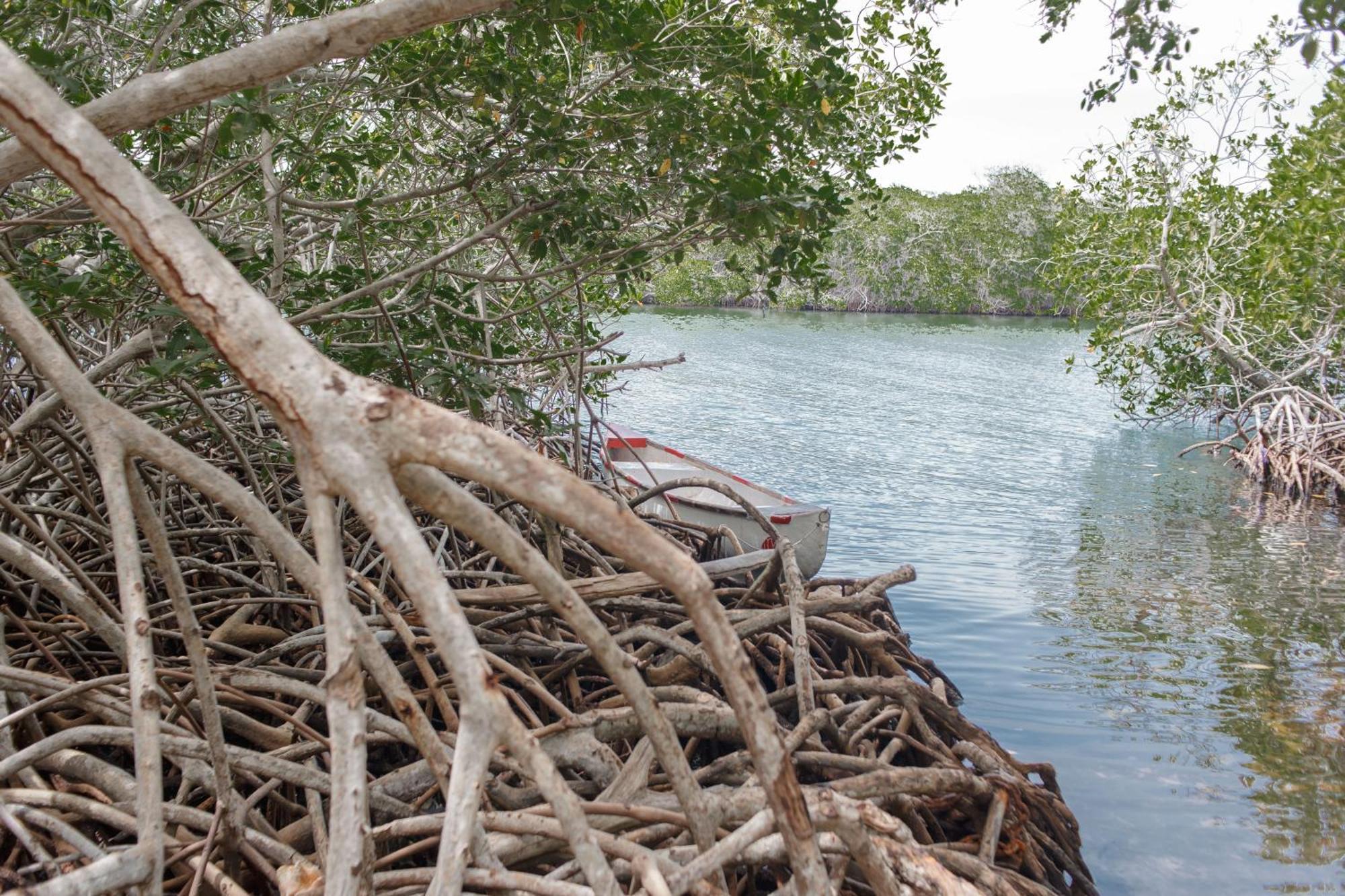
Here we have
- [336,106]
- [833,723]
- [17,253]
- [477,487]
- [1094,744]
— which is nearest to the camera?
[833,723]

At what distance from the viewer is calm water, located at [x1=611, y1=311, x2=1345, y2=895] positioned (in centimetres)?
549

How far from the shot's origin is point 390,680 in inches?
76.2

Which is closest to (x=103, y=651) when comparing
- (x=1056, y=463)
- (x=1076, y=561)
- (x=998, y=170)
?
(x=1076, y=561)

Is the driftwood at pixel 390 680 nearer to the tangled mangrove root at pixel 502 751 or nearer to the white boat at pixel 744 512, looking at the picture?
the tangled mangrove root at pixel 502 751

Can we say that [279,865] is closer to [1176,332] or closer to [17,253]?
[17,253]

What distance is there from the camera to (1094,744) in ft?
20.5

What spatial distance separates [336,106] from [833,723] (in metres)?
3.05

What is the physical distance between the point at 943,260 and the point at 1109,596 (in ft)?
132

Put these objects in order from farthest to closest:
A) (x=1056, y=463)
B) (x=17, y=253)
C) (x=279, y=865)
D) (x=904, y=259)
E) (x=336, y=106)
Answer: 1. (x=904, y=259)
2. (x=1056, y=463)
3. (x=336, y=106)
4. (x=17, y=253)
5. (x=279, y=865)

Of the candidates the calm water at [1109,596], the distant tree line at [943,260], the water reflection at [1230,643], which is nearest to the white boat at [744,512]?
the calm water at [1109,596]

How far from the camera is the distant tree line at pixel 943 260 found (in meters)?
46.2

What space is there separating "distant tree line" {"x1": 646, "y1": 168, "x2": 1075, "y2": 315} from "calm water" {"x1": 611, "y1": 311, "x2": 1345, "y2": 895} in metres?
25.4

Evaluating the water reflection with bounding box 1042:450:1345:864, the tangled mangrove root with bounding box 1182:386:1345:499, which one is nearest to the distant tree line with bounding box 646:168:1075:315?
the tangled mangrove root with bounding box 1182:386:1345:499

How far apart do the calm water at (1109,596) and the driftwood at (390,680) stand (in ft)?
6.90
